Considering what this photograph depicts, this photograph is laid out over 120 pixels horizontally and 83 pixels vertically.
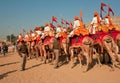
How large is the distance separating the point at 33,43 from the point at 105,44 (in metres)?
9.52

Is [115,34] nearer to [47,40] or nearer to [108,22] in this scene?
[108,22]

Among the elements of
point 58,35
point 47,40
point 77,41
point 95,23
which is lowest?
point 77,41

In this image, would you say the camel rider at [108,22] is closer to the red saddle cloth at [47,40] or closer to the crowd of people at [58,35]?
the crowd of people at [58,35]

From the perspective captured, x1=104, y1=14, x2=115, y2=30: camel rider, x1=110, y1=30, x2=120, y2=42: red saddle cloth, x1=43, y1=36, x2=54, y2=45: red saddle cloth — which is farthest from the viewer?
x1=43, y1=36, x2=54, y2=45: red saddle cloth

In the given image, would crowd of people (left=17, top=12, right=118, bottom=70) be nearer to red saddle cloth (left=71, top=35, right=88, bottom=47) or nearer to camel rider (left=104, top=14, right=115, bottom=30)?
camel rider (left=104, top=14, right=115, bottom=30)

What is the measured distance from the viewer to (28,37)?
20344 mm

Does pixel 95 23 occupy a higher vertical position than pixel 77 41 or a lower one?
higher

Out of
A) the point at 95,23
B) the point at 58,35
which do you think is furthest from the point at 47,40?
the point at 95,23

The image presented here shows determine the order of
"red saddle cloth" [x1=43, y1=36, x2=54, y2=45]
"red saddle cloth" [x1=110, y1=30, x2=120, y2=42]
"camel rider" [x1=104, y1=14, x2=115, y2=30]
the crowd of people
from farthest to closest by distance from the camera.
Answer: "red saddle cloth" [x1=43, y1=36, x2=54, y2=45], the crowd of people, "camel rider" [x1=104, y1=14, x2=115, y2=30], "red saddle cloth" [x1=110, y1=30, x2=120, y2=42]

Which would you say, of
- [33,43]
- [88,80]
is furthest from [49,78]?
[33,43]

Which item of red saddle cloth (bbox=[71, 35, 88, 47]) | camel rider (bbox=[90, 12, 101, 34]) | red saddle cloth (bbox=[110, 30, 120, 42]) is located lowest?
red saddle cloth (bbox=[71, 35, 88, 47])

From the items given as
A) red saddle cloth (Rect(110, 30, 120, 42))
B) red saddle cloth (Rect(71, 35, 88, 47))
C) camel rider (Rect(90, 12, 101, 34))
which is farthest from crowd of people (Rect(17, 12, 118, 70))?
red saddle cloth (Rect(110, 30, 120, 42))

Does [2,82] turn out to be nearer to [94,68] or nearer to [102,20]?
[94,68]

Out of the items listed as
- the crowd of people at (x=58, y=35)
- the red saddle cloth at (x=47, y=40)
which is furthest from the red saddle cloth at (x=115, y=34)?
the red saddle cloth at (x=47, y=40)
